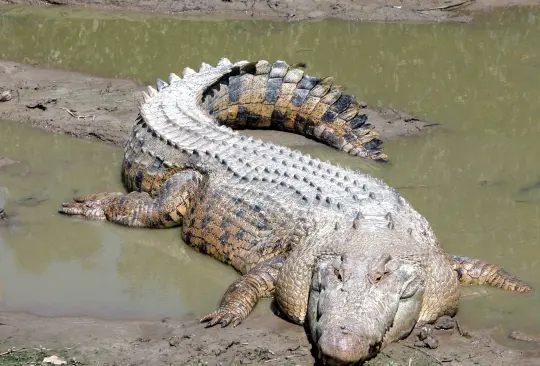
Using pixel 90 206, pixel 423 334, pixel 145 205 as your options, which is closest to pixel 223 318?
pixel 423 334

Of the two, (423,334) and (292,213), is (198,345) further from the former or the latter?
(423,334)

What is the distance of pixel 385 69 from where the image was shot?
10.5 meters

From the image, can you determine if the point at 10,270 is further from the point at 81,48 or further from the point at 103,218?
the point at 81,48

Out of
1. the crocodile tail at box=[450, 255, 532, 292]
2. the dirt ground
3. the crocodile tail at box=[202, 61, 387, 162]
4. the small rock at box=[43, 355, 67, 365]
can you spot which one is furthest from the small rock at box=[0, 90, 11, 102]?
the crocodile tail at box=[450, 255, 532, 292]

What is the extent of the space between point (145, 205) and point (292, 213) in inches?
59.5

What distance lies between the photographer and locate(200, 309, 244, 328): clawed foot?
17.1 ft

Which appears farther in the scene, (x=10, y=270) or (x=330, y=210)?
(x=10, y=270)

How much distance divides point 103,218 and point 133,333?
1.91 metres

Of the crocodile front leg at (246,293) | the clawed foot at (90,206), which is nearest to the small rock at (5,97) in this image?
the clawed foot at (90,206)

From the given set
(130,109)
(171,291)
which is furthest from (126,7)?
(171,291)

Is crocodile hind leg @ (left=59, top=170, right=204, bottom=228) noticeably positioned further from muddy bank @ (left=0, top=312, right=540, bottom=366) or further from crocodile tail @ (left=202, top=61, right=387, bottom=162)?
crocodile tail @ (left=202, top=61, right=387, bottom=162)

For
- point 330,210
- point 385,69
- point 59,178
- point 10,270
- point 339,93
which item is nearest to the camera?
point 330,210

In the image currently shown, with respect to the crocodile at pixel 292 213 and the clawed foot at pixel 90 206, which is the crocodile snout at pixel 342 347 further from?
the clawed foot at pixel 90 206

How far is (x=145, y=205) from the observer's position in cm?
674
